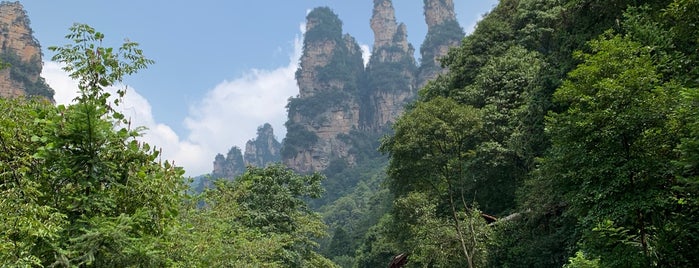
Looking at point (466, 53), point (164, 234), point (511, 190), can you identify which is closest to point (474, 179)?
point (511, 190)

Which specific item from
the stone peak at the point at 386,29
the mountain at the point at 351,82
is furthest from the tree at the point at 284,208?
the stone peak at the point at 386,29

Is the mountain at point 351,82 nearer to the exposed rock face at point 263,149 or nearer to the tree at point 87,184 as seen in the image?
the exposed rock face at point 263,149

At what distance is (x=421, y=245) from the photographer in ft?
49.4

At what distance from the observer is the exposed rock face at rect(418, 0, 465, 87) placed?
117812mm

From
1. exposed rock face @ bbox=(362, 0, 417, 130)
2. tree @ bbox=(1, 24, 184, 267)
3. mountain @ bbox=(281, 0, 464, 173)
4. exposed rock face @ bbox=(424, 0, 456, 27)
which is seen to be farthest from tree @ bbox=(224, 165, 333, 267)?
exposed rock face @ bbox=(424, 0, 456, 27)

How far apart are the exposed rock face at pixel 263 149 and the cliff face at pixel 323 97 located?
4030 cm

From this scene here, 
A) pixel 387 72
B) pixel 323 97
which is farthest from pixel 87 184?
pixel 387 72

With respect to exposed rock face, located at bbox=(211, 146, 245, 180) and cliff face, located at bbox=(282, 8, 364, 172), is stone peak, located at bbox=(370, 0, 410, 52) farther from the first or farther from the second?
exposed rock face, located at bbox=(211, 146, 245, 180)

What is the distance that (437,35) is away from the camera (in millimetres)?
119188

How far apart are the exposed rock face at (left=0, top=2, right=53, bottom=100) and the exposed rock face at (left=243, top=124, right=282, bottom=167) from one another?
323 ft

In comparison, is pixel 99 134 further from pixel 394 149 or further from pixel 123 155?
pixel 394 149

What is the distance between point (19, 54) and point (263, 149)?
10540 cm

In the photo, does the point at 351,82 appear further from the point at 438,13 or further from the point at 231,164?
the point at 231,164

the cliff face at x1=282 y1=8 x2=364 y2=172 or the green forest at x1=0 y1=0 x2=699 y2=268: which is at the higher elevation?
the cliff face at x1=282 y1=8 x2=364 y2=172
